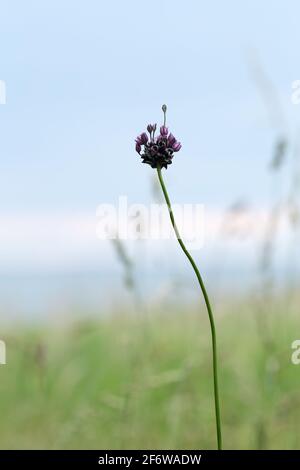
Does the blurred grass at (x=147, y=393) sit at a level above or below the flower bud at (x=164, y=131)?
below

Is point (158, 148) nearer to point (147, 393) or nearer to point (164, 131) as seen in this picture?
point (164, 131)

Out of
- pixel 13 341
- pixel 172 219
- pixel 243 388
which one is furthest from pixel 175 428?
pixel 172 219

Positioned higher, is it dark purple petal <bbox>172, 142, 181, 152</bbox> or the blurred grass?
dark purple petal <bbox>172, 142, 181, 152</bbox>

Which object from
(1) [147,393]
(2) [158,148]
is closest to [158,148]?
(2) [158,148]

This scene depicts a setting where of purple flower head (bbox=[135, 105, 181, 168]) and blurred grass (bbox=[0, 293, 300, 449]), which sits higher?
purple flower head (bbox=[135, 105, 181, 168])

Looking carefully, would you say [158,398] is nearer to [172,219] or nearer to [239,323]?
[239,323]

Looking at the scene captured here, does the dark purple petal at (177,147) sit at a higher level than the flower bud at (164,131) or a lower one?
lower

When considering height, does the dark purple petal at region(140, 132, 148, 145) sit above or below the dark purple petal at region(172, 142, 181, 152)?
above
